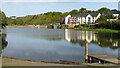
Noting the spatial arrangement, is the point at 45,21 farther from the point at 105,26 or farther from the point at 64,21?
the point at 105,26

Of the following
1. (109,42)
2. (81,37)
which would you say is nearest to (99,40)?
(109,42)

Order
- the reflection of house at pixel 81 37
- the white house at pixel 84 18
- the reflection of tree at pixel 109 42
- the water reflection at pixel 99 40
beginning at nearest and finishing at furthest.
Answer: the reflection of tree at pixel 109 42 < the water reflection at pixel 99 40 < the reflection of house at pixel 81 37 < the white house at pixel 84 18

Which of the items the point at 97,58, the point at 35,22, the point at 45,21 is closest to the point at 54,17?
the point at 45,21

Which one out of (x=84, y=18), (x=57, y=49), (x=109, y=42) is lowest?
(x=109, y=42)

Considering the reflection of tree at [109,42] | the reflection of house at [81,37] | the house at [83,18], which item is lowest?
the reflection of tree at [109,42]

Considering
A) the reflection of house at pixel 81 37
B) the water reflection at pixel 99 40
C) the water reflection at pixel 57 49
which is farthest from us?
the reflection of house at pixel 81 37

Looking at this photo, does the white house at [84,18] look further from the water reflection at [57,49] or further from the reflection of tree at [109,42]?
the water reflection at [57,49]

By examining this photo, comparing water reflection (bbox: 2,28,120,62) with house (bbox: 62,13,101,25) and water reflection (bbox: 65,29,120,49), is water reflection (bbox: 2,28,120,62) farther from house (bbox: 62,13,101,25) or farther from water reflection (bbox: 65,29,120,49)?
house (bbox: 62,13,101,25)

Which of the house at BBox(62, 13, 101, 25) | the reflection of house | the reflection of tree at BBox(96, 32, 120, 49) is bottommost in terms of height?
the reflection of tree at BBox(96, 32, 120, 49)

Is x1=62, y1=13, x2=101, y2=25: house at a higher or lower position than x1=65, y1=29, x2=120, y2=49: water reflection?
higher

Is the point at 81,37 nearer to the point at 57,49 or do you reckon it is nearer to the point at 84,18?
the point at 57,49

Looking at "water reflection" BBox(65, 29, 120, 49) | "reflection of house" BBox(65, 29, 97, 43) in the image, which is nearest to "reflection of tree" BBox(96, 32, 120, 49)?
"water reflection" BBox(65, 29, 120, 49)

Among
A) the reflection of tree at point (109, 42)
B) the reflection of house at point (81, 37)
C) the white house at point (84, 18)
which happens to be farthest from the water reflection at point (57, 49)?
the white house at point (84, 18)

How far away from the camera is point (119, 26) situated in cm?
5925
